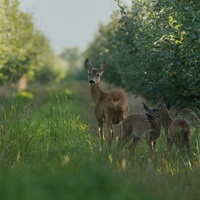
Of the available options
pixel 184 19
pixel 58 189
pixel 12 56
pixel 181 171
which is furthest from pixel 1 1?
pixel 58 189

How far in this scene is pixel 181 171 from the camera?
337 inches

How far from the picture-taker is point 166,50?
13.2m

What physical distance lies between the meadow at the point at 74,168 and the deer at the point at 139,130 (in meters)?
0.26

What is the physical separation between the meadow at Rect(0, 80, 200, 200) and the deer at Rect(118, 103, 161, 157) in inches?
10.2

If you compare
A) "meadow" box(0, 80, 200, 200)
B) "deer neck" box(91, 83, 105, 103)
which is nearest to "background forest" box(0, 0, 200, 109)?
"deer neck" box(91, 83, 105, 103)

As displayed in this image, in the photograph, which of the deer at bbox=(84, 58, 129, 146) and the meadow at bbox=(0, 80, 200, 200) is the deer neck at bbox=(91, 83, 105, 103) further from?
the meadow at bbox=(0, 80, 200, 200)

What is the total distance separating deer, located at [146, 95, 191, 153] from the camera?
10.3m

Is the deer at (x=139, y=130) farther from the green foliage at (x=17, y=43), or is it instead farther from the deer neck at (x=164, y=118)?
the green foliage at (x=17, y=43)

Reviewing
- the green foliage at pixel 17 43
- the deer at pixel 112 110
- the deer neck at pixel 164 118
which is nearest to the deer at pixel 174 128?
the deer neck at pixel 164 118

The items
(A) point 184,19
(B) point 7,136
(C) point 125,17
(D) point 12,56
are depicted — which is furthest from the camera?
(D) point 12,56

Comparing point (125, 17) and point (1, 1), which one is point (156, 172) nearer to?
point (125, 17)

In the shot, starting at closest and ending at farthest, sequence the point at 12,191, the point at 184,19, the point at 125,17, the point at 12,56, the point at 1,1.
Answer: the point at 12,191 < the point at 184,19 < the point at 125,17 < the point at 1,1 < the point at 12,56

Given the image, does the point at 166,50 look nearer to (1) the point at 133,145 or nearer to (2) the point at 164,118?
(2) the point at 164,118

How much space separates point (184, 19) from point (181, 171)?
3651 millimetres
